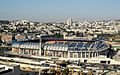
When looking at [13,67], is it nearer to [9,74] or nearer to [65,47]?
[9,74]

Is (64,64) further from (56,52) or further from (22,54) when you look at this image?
(22,54)

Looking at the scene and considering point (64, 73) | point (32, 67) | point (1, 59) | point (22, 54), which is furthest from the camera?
point (22, 54)

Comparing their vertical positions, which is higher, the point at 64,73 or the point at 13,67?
the point at 13,67

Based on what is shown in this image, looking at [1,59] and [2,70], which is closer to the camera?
[2,70]

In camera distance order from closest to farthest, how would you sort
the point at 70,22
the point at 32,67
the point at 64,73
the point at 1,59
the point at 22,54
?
the point at 64,73, the point at 32,67, the point at 1,59, the point at 22,54, the point at 70,22

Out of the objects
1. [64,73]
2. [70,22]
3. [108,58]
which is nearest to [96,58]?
[108,58]

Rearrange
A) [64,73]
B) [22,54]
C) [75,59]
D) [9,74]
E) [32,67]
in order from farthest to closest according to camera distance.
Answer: [22,54], [75,59], [32,67], [64,73], [9,74]

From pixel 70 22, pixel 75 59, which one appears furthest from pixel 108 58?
pixel 70 22

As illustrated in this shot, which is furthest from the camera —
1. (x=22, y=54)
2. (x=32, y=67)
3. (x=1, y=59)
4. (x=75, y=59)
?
(x=22, y=54)

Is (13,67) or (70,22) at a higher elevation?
(13,67)
